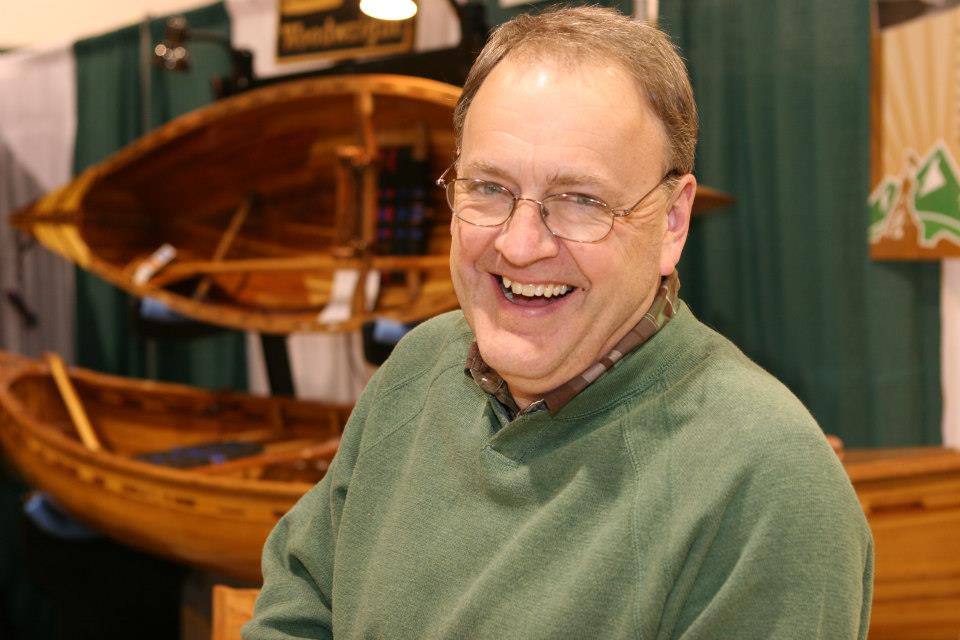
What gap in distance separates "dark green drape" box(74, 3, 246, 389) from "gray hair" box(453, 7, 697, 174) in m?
2.78

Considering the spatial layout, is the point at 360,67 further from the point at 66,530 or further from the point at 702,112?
the point at 66,530

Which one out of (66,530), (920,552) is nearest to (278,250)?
(66,530)

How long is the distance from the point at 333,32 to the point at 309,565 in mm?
2289

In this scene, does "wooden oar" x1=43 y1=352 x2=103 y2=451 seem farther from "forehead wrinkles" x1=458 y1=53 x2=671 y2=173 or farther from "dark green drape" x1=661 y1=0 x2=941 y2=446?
"forehead wrinkles" x1=458 y1=53 x2=671 y2=173

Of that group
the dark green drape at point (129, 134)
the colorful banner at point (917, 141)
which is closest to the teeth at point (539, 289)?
the colorful banner at point (917, 141)

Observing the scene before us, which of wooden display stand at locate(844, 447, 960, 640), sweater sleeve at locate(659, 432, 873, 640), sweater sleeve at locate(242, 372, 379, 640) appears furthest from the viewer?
wooden display stand at locate(844, 447, 960, 640)

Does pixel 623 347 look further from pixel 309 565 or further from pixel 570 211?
pixel 309 565

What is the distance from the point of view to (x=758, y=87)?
216 centimetres

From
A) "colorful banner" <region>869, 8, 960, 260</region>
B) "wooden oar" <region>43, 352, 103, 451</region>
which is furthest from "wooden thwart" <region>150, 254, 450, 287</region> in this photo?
"colorful banner" <region>869, 8, 960, 260</region>

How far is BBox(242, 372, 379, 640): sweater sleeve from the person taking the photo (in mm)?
1065

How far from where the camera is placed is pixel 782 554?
27.8 inches

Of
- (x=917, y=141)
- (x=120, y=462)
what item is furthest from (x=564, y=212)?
(x=120, y=462)

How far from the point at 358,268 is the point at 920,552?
164 cm

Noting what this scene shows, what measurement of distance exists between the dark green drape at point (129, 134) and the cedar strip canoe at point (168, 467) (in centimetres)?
43
